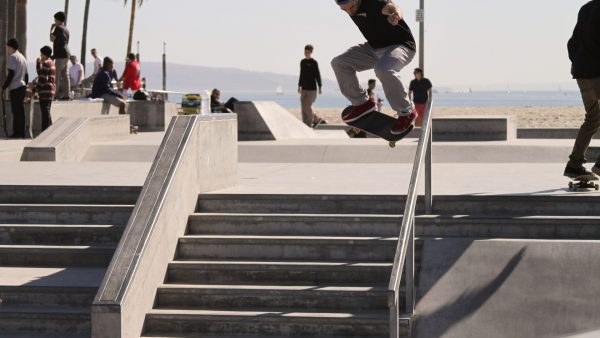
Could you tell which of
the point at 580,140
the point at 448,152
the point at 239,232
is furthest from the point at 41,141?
the point at 580,140

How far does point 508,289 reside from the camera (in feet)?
28.2

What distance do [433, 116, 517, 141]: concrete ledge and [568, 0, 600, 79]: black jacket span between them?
32.2ft

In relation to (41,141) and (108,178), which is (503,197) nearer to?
(108,178)

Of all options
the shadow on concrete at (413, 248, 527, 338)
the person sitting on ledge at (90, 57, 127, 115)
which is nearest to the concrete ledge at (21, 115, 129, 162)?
the person sitting on ledge at (90, 57, 127, 115)

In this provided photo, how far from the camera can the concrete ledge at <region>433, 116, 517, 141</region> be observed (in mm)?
19719

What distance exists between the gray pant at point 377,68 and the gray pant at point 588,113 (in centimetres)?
151

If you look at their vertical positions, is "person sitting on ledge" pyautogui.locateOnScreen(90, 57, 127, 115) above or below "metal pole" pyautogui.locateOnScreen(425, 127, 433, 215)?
above

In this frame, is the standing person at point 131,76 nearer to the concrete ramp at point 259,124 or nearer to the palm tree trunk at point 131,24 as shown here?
the concrete ramp at point 259,124

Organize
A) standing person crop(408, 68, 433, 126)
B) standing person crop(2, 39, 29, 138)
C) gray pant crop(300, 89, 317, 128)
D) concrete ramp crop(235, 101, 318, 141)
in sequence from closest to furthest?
standing person crop(2, 39, 29, 138)
concrete ramp crop(235, 101, 318, 141)
gray pant crop(300, 89, 317, 128)
standing person crop(408, 68, 433, 126)

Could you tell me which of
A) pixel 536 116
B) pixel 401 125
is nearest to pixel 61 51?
pixel 401 125

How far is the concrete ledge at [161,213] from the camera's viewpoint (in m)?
7.87

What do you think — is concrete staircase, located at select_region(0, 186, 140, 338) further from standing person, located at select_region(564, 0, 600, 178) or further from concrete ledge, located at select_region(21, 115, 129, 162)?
concrete ledge, located at select_region(21, 115, 129, 162)

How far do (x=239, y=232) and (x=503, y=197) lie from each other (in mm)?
2157

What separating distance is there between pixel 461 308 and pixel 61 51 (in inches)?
604
